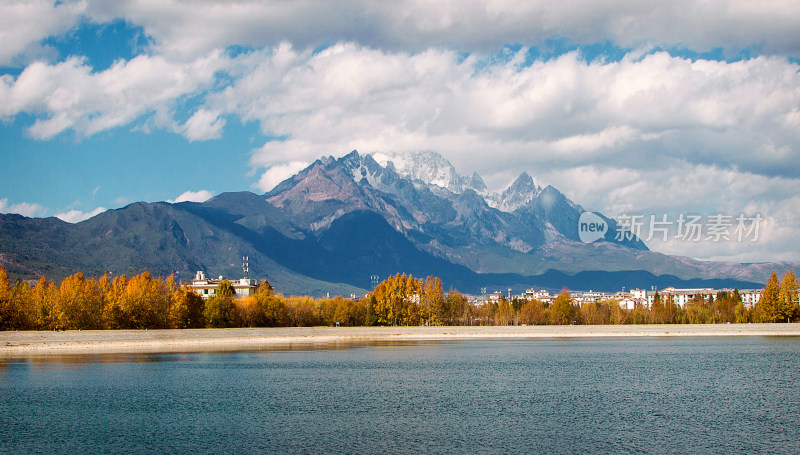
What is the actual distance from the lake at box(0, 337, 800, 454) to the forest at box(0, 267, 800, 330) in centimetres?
3681

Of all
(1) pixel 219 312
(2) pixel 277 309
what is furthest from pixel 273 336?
(2) pixel 277 309

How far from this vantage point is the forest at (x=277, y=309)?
109125 millimetres

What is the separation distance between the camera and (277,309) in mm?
144375

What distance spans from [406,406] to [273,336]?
79499 mm

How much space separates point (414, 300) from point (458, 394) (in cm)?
10568

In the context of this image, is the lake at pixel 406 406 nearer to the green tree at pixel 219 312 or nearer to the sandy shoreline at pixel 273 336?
the sandy shoreline at pixel 273 336

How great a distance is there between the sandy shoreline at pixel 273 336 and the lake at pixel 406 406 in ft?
68.8

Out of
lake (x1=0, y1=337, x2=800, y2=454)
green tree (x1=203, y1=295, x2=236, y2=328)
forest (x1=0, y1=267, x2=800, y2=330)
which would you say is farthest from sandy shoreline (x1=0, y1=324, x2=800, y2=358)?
lake (x1=0, y1=337, x2=800, y2=454)

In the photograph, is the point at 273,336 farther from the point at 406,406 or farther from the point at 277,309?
the point at 406,406

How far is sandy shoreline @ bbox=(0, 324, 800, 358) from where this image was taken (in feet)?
309

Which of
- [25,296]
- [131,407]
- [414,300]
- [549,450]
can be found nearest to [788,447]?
[549,450]

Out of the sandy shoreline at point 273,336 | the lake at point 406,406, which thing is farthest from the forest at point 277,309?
the lake at point 406,406

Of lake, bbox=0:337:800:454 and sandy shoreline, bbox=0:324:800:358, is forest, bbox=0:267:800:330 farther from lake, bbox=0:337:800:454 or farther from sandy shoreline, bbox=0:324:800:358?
lake, bbox=0:337:800:454

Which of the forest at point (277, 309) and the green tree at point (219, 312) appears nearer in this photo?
the forest at point (277, 309)
